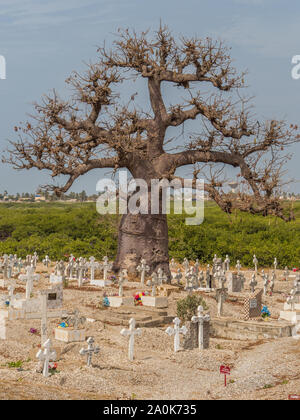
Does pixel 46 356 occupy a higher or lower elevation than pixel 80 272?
lower

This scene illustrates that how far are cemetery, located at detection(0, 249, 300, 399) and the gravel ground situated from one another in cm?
2

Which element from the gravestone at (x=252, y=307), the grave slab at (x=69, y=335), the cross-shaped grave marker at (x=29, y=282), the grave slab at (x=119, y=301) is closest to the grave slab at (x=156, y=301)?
the grave slab at (x=119, y=301)

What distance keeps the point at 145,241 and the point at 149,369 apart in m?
9.82

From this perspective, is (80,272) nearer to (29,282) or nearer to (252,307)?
(29,282)

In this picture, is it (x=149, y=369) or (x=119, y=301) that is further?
(x=119, y=301)

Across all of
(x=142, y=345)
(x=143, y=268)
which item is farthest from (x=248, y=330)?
(x=143, y=268)

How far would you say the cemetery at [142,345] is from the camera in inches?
306

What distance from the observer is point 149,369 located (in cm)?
891

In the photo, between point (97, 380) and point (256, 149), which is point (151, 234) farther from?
point (97, 380)

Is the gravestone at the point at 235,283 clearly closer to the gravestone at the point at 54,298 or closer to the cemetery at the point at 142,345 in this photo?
the cemetery at the point at 142,345

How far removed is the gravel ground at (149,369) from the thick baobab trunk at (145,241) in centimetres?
640

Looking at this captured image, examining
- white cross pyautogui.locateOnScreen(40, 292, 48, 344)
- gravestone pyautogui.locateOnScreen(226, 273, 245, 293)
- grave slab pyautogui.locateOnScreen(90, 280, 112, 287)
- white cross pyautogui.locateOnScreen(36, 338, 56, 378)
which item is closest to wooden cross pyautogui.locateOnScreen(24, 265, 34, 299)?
white cross pyautogui.locateOnScreen(40, 292, 48, 344)

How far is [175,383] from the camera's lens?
823cm

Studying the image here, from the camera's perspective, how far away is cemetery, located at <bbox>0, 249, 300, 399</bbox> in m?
7.77
